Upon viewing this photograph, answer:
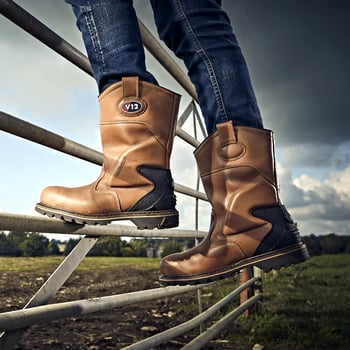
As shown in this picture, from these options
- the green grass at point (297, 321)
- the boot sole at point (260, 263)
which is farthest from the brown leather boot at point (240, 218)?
the green grass at point (297, 321)

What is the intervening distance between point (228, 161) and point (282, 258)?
0.22m

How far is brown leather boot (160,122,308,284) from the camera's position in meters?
0.97

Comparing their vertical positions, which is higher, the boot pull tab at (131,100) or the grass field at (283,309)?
the boot pull tab at (131,100)

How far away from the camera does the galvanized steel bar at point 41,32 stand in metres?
0.98

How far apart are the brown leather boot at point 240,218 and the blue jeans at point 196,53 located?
4cm

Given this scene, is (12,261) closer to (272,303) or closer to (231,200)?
(272,303)

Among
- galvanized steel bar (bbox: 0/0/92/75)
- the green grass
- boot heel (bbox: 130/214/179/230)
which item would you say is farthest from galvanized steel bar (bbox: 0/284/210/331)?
the green grass

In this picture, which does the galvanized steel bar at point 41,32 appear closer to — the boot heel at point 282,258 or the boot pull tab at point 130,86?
the boot pull tab at point 130,86

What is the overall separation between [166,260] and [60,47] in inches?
22.5

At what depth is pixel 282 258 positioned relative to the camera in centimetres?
96

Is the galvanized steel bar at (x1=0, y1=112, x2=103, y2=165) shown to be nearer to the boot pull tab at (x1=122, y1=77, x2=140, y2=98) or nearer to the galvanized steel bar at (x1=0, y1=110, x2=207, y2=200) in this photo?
the galvanized steel bar at (x1=0, y1=110, x2=207, y2=200)

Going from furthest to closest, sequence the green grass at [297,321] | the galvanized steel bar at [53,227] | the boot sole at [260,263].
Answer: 1. the green grass at [297,321]
2. the boot sole at [260,263]
3. the galvanized steel bar at [53,227]

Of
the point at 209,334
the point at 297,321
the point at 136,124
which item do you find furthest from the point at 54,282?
the point at 297,321

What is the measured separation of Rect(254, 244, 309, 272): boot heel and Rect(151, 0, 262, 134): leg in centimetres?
27
